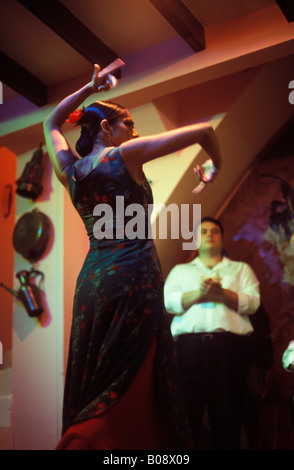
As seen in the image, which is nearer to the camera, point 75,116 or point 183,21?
point 75,116

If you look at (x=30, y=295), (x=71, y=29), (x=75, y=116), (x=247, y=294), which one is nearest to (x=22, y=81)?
(x=71, y=29)

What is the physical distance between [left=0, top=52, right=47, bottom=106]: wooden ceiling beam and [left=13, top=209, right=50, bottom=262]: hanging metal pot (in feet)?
2.24

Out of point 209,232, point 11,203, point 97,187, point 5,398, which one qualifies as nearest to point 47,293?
point 5,398

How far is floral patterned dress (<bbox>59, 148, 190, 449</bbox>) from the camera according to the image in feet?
4.24

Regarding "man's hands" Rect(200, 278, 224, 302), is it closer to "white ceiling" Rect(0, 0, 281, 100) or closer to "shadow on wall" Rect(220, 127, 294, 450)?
"shadow on wall" Rect(220, 127, 294, 450)

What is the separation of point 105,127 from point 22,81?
1.51 metres

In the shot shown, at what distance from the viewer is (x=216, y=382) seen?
100 inches

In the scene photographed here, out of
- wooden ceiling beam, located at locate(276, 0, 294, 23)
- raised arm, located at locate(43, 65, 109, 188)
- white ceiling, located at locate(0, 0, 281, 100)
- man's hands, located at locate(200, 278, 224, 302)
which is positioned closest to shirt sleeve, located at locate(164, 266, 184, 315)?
man's hands, located at locate(200, 278, 224, 302)

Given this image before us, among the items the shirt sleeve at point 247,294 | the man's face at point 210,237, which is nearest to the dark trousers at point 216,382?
the shirt sleeve at point 247,294

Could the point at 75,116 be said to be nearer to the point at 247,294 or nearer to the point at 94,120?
the point at 94,120

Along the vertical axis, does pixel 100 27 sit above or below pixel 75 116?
above

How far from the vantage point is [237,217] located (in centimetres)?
341

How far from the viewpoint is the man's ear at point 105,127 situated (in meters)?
1.51

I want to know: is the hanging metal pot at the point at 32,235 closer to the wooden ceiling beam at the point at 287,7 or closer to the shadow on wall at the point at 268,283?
the shadow on wall at the point at 268,283
